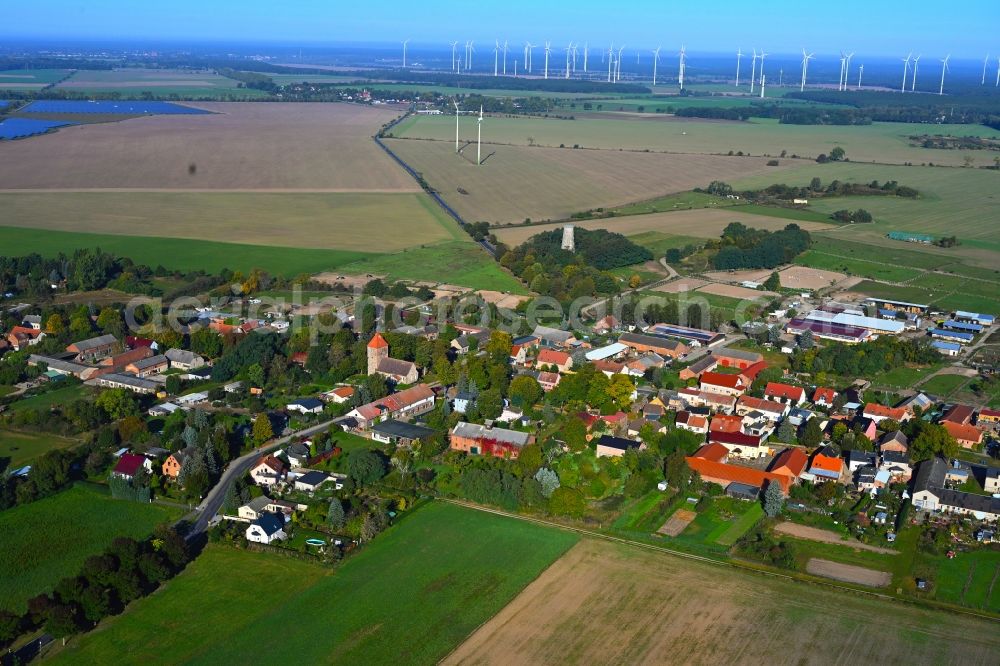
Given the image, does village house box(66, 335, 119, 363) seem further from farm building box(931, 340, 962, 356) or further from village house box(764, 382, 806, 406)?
farm building box(931, 340, 962, 356)

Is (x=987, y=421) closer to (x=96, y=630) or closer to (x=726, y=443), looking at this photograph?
(x=726, y=443)

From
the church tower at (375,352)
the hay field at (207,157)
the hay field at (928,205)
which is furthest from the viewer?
the hay field at (207,157)

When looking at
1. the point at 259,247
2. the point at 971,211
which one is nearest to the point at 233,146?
the point at 259,247

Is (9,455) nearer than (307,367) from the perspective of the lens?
Yes

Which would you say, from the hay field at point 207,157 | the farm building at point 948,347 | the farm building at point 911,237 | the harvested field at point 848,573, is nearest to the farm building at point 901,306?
the farm building at point 948,347

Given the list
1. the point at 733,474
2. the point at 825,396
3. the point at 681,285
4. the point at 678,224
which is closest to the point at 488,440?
the point at 733,474

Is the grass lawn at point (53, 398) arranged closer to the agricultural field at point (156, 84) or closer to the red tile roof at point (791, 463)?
the red tile roof at point (791, 463)

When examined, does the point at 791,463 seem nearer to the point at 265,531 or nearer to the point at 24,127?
the point at 265,531
